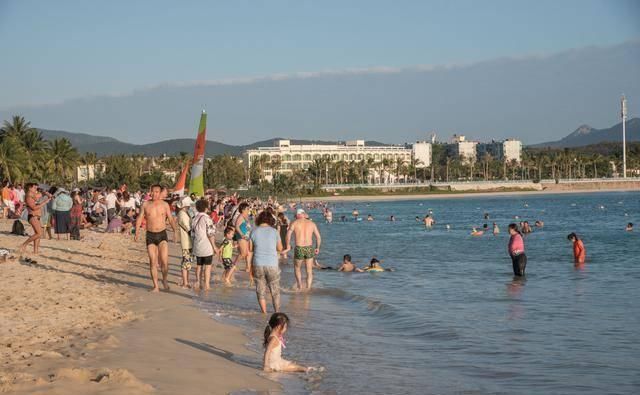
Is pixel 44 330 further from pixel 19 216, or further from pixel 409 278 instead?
pixel 19 216

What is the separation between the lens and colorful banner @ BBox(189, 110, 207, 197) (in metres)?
21.4

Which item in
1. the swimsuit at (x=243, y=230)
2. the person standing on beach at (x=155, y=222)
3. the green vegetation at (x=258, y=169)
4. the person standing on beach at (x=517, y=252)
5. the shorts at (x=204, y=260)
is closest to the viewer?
the person standing on beach at (x=155, y=222)

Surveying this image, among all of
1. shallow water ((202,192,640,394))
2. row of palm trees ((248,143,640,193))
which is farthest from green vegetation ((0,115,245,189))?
shallow water ((202,192,640,394))

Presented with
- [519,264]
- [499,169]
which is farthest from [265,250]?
[499,169]

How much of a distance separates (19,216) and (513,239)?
17589 mm

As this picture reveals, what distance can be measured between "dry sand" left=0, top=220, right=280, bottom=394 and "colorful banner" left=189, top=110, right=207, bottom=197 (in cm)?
676

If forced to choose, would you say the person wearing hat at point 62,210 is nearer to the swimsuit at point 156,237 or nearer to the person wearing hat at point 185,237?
the person wearing hat at point 185,237

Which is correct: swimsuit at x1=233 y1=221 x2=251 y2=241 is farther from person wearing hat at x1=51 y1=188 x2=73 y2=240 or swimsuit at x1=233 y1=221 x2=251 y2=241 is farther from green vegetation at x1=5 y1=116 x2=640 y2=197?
green vegetation at x1=5 y1=116 x2=640 y2=197

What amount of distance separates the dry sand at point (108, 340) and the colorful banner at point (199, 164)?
6757mm

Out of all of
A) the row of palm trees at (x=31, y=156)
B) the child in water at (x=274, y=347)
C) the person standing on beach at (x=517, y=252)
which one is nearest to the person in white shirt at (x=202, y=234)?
the child in water at (x=274, y=347)

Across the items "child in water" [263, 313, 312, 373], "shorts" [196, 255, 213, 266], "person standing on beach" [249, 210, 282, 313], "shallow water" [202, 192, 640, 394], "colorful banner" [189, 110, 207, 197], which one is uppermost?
"colorful banner" [189, 110, 207, 197]

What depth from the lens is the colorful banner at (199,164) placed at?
21422mm

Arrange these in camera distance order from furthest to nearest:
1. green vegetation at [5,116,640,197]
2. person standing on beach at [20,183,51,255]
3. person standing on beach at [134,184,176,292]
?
1. green vegetation at [5,116,640,197]
2. person standing on beach at [20,183,51,255]
3. person standing on beach at [134,184,176,292]

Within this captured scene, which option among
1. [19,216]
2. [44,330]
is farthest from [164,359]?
[19,216]
